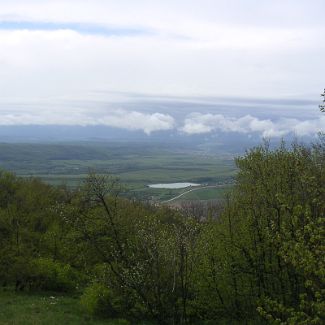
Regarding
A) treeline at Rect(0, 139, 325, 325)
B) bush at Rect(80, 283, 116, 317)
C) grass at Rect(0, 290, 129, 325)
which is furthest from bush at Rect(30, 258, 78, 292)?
treeline at Rect(0, 139, 325, 325)

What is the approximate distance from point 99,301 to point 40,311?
12.3 ft

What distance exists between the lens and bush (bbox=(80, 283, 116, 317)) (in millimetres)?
28953

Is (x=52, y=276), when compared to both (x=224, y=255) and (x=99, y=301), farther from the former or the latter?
(x=224, y=255)

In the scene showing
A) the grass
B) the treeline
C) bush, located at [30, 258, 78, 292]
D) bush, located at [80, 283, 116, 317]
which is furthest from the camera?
bush, located at [30, 258, 78, 292]

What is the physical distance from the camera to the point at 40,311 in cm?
2909

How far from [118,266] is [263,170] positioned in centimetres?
998

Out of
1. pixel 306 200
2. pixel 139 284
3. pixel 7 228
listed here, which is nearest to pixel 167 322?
pixel 139 284

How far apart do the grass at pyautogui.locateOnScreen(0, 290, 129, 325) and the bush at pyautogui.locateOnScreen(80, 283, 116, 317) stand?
704 mm

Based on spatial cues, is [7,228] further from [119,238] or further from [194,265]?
[194,265]

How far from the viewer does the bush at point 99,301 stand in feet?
95.0

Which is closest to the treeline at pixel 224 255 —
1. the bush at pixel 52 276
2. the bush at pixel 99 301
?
the bush at pixel 99 301

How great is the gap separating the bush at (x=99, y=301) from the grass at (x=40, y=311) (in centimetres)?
70

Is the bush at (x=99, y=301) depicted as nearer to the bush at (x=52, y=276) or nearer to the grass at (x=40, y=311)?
the grass at (x=40, y=311)

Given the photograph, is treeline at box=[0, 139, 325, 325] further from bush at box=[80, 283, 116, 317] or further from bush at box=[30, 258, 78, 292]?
bush at box=[30, 258, 78, 292]
